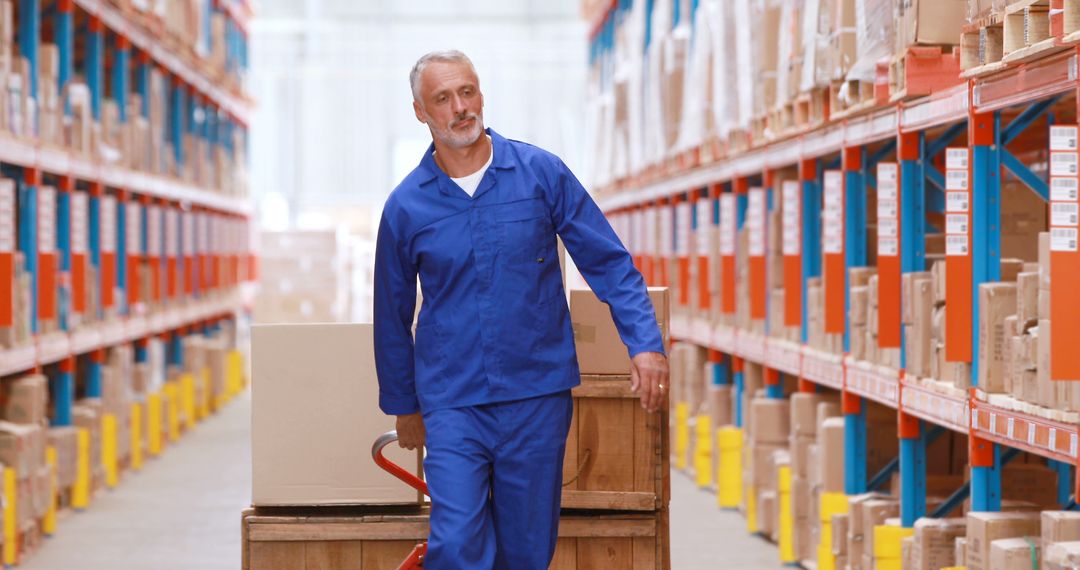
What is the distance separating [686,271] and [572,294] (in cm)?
644

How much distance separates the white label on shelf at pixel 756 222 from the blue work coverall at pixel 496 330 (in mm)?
4512

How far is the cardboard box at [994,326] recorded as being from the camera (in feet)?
17.4

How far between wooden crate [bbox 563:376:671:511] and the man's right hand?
29.1 inches

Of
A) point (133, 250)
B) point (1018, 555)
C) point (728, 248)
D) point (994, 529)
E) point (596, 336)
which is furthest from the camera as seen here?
point (133, 250)

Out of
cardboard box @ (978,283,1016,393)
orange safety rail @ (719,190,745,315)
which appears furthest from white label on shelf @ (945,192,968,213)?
orange safety rail @ (719,190,745,315)

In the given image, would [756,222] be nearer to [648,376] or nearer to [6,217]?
[6,217]

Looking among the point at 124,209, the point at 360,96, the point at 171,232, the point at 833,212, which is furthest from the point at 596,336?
the point at 360,96

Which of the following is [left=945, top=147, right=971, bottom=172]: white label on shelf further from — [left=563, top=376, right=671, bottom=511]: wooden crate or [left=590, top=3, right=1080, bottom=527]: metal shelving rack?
[left=563, top=376, right=671, bottom=511]: wooden crate

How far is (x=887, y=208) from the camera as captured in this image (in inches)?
256

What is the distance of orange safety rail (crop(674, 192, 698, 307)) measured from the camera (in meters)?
11.1

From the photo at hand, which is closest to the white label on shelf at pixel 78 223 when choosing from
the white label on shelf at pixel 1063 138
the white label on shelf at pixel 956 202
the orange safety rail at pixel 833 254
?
the orange safety rail at pixel 833 254

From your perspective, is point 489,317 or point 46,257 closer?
point 489,317

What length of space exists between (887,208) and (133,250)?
293 inches

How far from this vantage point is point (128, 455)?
11.7 metres
